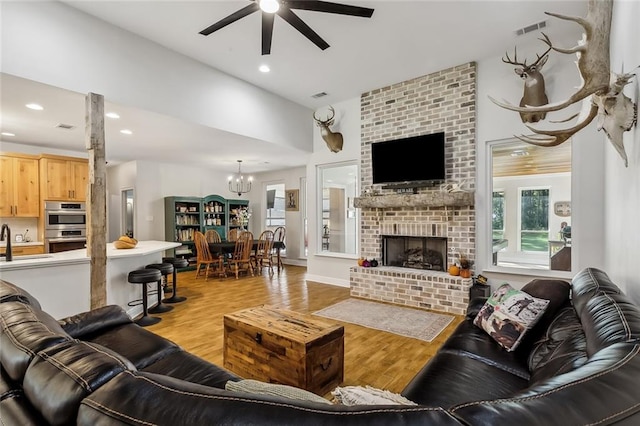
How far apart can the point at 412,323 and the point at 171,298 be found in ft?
11.2

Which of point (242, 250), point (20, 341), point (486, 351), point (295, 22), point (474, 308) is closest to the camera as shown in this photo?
point (20, 341)

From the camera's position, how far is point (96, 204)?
10.5ft

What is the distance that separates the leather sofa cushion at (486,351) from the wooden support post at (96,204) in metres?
3.29

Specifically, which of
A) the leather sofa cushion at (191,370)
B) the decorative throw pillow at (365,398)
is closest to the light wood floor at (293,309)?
the leather sofa cushion at (191,370)

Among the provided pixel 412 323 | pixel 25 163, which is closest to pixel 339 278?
pixel 412 323

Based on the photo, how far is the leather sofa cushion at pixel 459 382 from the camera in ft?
4.56

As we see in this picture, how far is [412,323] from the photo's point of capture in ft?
12.1

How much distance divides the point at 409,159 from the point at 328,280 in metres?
2.71

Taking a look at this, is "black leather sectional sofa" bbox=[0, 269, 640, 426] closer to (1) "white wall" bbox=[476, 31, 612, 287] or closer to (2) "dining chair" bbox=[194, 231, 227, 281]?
(1) "white wall" bbox=[476, 31, 612, 287]

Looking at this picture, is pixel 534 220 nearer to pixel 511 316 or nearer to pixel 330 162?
pixel 511 316

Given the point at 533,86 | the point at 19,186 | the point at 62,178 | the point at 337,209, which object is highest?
the point at 533,86

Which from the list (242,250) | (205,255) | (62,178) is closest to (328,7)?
(242,250)

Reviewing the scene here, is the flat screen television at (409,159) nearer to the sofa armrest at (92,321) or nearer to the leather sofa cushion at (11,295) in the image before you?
the sofa armrest at (92,321)

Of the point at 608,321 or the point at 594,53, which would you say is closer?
the point at 608,321
